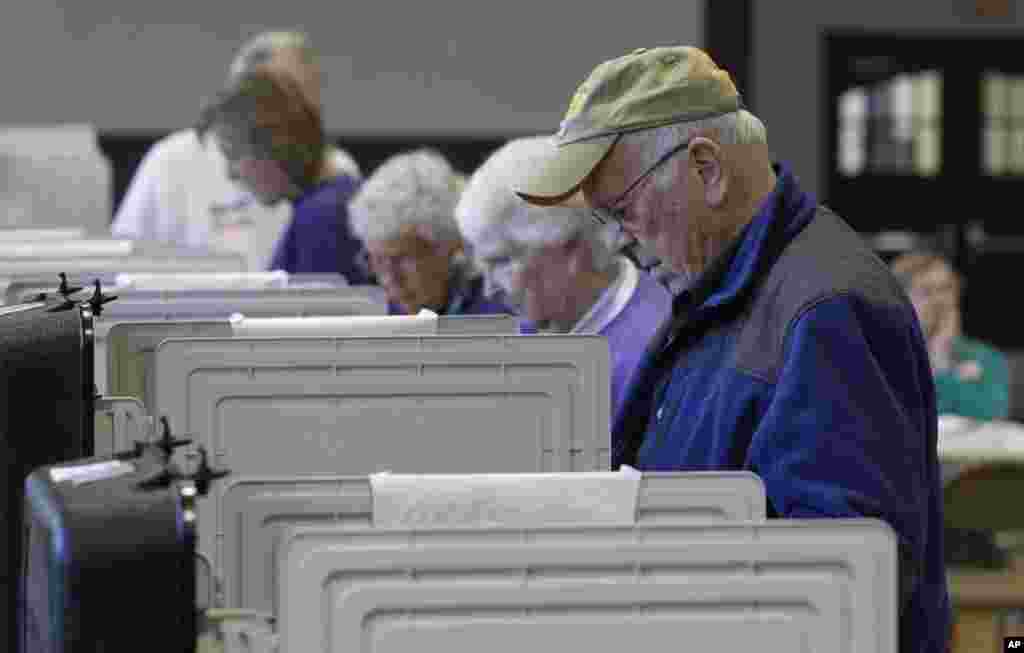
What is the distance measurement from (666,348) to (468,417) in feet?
2.11

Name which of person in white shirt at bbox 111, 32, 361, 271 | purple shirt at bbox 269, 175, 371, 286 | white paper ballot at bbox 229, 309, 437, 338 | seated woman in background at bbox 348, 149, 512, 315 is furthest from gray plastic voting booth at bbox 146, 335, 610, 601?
person in white shirt at bbox 111, 32, 361, 271

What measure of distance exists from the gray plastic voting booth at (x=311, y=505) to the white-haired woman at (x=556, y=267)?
5.89 feet

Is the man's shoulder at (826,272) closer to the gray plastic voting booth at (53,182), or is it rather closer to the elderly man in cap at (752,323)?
the elderly man in cap at (752,323)

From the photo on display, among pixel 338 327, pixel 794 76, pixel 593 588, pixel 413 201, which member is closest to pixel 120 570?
pixel 593 588

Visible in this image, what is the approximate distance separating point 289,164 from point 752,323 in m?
2.87

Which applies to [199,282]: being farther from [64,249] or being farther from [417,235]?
[417,235]

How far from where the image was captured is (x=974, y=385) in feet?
26.1

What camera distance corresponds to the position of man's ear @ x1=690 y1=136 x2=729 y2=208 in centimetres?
267

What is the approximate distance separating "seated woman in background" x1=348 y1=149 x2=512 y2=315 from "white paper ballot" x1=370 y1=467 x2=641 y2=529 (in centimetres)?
295

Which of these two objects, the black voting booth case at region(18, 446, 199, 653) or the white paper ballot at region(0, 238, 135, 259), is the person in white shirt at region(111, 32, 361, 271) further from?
the black voting booth case at region(18, 446, 199, 653)

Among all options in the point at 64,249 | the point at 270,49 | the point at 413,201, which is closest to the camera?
the point at 64,249

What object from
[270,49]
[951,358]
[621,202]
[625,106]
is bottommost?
[951,358]

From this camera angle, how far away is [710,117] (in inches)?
106

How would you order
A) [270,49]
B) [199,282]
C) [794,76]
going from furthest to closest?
[794,76], [270,49], [199,282]
